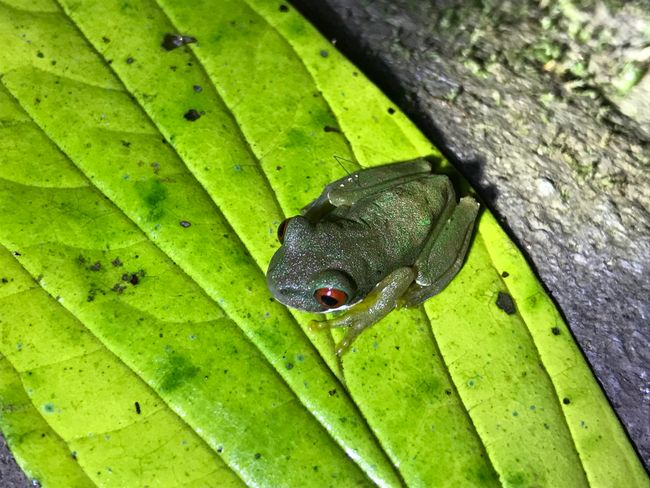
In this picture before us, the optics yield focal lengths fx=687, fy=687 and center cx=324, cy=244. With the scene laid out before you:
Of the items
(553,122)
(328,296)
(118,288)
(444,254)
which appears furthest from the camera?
(553,122)

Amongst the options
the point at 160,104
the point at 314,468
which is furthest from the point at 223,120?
the point at 314,468

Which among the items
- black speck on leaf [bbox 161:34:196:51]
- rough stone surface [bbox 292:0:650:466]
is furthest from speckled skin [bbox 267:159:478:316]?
black speck on leaf [bbox 161:34:196:51]

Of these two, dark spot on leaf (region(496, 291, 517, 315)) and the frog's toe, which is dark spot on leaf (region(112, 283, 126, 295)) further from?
dark spot on leaf (region(496, 291, 517, 315))

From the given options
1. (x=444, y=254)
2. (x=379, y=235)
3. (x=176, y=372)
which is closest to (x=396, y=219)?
(x=379, y=235)

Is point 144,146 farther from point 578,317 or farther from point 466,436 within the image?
point 578,317

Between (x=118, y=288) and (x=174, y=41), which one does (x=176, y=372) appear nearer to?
(x=118, y=288)

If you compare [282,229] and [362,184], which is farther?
[362,184]
